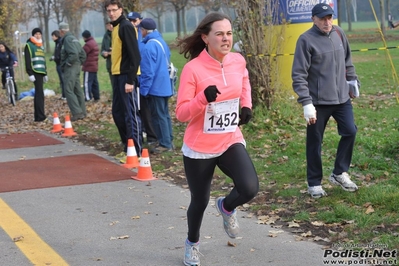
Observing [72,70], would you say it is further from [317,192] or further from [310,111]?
[310,111]

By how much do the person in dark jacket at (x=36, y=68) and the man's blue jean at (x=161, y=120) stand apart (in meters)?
5.89

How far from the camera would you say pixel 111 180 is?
954 cm

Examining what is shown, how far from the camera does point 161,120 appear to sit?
36.6 ft

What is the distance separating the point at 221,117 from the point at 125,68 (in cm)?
517

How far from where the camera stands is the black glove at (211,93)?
5164 millimetres

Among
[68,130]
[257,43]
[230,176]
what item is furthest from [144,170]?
[68,130]

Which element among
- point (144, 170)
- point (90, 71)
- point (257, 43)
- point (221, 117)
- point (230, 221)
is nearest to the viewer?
point (221, 117)

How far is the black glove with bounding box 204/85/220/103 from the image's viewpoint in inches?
203

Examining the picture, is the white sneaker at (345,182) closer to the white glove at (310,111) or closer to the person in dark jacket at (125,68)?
the white glove at (310,111)

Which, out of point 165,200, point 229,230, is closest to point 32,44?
point 165,200

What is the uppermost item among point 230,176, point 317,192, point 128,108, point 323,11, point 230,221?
point 323,11

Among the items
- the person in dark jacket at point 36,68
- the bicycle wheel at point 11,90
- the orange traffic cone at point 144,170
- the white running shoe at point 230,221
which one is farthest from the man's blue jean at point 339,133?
the bicycle wheel at point 11,90

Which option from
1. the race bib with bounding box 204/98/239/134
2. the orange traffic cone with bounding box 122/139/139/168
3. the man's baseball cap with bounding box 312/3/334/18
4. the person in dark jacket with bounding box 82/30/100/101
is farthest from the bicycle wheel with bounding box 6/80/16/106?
the race bib with bounding box 204/98/239/134

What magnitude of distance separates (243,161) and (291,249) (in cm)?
102
